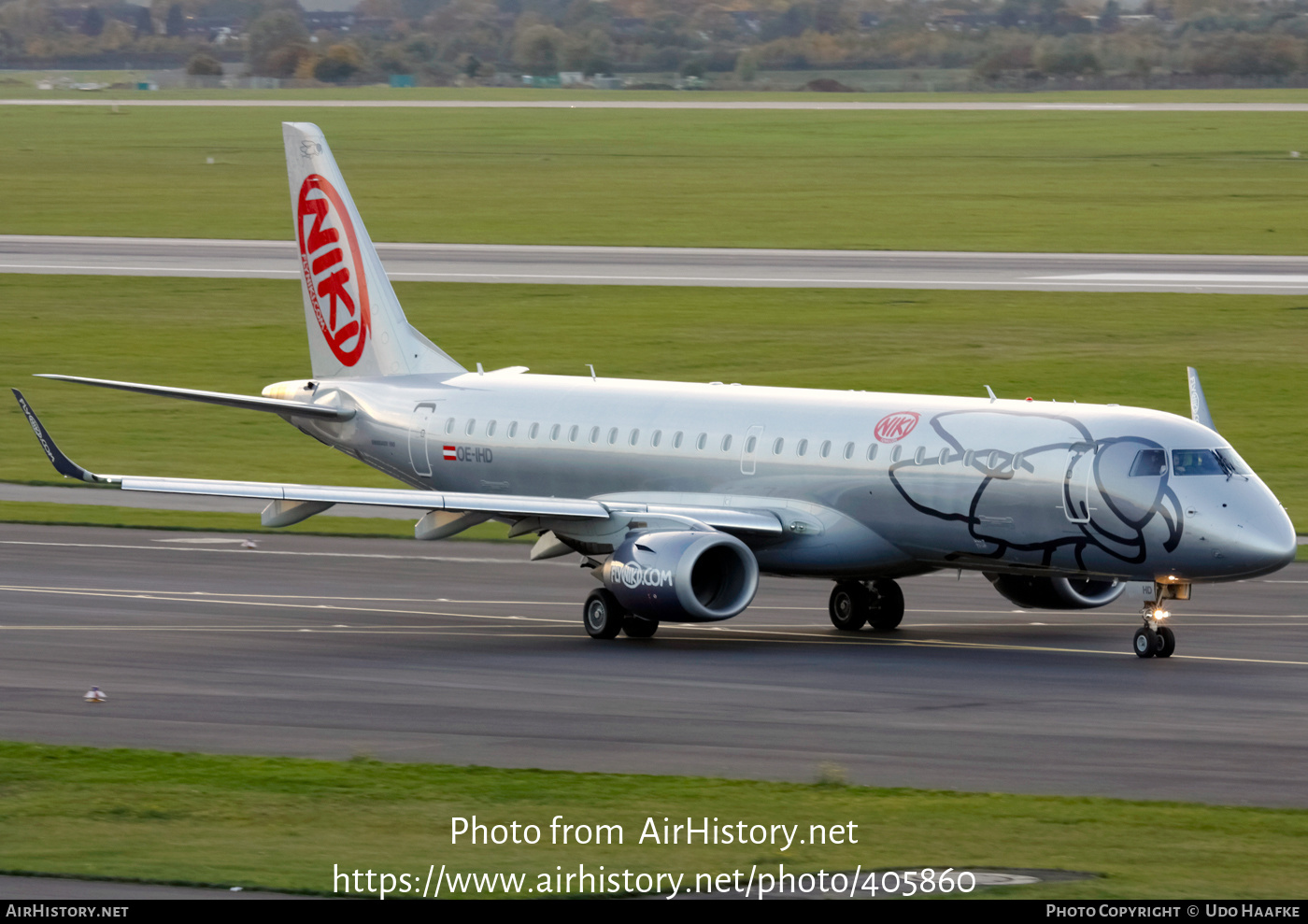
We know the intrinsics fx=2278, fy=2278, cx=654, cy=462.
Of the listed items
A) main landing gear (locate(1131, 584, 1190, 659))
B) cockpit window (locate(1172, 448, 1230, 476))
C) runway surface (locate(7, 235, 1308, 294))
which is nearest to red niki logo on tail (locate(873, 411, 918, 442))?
cockpit window (locate(1172, 448, 1230, 476))

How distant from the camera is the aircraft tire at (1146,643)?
3475cm

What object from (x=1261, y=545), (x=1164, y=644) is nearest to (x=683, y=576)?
(x=1164, y=644)

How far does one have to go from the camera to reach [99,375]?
241 feet

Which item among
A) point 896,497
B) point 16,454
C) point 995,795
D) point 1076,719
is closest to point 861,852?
point 995,795

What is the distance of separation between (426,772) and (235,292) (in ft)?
219

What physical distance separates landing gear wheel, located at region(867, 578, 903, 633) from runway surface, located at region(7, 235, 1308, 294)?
47.8 m

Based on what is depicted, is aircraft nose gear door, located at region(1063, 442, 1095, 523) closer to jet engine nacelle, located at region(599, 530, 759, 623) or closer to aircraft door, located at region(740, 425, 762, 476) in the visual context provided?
jet engine nacelle, located at region(599, 530, 759, 623)

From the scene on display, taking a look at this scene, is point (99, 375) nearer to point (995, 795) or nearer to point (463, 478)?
point (463, 478)

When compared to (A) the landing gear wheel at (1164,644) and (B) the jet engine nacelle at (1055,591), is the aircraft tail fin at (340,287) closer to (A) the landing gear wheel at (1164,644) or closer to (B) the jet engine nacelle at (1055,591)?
(B) the jet engine nacelle at (1055,591)

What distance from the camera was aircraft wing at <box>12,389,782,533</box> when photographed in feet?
119

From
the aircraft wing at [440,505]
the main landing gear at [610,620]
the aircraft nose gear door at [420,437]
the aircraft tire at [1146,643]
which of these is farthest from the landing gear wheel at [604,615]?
the aircraft tire at [1146,643]

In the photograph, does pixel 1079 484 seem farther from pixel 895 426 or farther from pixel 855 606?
pixel 855 606

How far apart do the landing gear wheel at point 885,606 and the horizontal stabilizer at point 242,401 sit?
11.9 m

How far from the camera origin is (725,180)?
5340 inches
